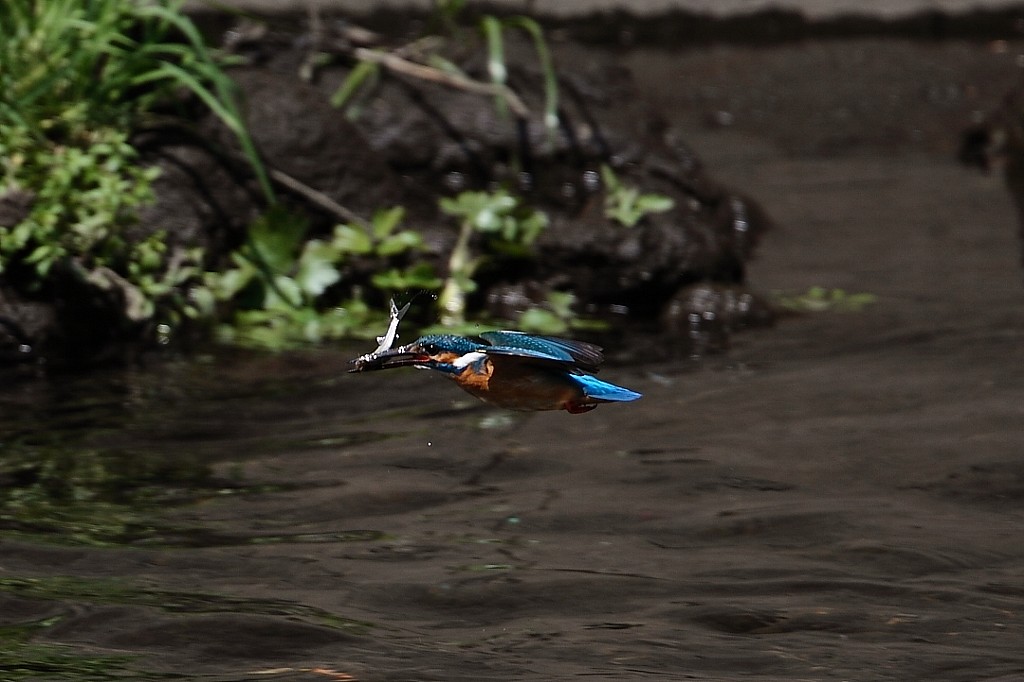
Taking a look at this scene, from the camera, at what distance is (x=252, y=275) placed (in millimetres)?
5820

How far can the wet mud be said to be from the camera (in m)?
2.82

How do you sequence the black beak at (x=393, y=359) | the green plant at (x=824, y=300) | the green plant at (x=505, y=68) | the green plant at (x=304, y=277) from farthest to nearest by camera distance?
the green plant at (x=505, y=68), the green plant at (x=824, y=300), the green plant at (x=304, y=277), the black beak at (x=393, y=359)

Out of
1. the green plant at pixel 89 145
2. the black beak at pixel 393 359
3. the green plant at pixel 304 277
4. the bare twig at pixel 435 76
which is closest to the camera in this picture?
the black beak at pixel 393 359

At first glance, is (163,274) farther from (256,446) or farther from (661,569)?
(661,569)

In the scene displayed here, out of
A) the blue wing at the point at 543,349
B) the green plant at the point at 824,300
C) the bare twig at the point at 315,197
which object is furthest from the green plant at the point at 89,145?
the blue wing at the point at 543,349

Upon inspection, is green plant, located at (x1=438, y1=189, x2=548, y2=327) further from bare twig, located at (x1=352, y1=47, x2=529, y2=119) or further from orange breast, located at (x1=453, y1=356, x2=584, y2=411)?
orange breast, located at (x1=453, y1=356, x2=584, y2=411)

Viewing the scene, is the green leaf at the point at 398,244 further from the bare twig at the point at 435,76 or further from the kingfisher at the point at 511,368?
the kingfisher at the point at 511,368

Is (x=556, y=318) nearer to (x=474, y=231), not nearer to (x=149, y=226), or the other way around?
(x=474, y=231)

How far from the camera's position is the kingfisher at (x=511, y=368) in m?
2.12

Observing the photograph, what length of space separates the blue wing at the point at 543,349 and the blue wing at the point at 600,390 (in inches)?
0.8

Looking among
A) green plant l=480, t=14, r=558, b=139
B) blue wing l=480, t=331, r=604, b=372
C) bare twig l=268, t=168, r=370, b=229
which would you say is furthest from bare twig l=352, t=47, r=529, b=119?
blue wing l=480, t=331, r=604, b=372

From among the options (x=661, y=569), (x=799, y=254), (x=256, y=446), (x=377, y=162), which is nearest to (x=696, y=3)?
(x=799, y=254)

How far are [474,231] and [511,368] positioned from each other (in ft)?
13.4

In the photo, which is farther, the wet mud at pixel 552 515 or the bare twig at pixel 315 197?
the bare twig at pixel 315 197
